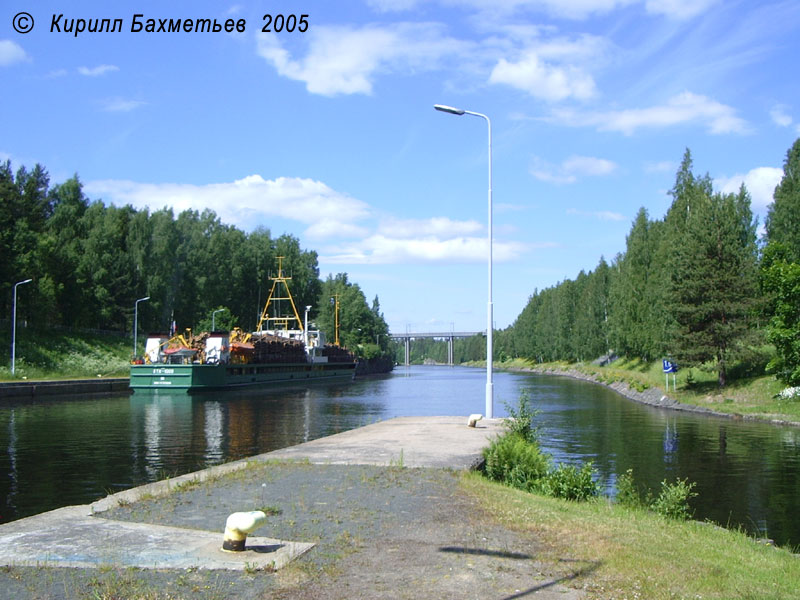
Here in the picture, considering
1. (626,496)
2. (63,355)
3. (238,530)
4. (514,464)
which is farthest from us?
(63,355)

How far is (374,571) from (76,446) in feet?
66.6

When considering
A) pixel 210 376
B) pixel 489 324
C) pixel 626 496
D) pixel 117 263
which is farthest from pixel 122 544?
pixel 117 263

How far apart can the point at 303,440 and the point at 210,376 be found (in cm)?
3330

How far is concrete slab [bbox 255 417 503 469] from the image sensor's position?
14312 mm

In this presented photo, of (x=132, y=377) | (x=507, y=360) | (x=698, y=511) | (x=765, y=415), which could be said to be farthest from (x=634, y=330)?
(x=507, y=360)

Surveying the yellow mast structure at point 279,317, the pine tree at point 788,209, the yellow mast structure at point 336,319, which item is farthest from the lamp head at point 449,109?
the yellow mast structure at point 336,319

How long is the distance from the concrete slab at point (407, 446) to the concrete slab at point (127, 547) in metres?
5.80

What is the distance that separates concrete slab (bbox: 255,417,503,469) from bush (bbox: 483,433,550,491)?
0.33 meters

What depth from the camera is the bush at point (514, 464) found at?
1377 cm

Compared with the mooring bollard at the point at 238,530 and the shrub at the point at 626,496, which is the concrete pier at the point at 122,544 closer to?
the mooring bollard at the point at 238,530

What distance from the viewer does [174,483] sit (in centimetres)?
1202

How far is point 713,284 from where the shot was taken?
40562mm

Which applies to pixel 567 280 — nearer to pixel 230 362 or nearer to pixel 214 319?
pixel 214 319

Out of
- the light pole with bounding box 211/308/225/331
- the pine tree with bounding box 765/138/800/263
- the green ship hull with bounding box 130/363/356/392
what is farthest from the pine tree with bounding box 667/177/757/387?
the light pole with bounding box 211/308/225/331
